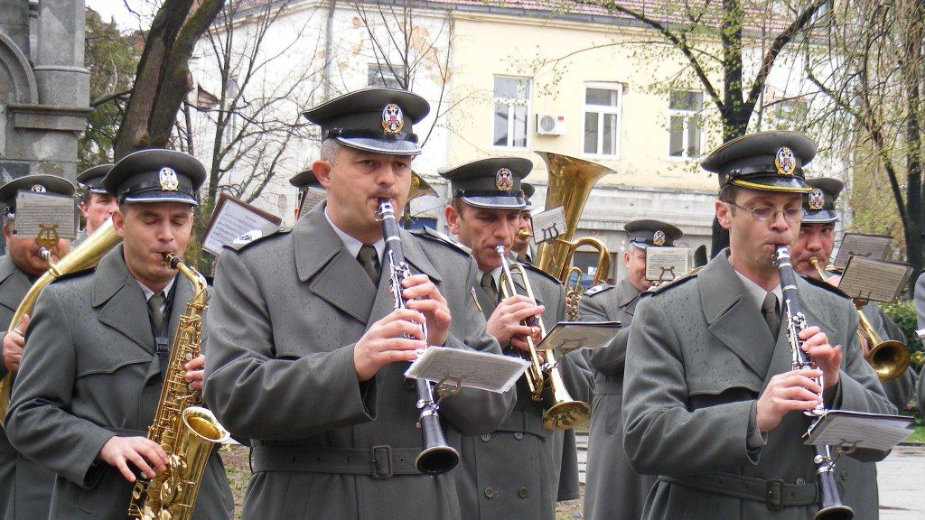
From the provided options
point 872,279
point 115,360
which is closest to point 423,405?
point 115,360

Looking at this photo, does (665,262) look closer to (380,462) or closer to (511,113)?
(380,462)

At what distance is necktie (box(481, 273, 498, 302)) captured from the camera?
6477mm

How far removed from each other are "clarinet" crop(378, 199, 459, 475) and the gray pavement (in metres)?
7.94

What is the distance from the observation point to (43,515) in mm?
6531

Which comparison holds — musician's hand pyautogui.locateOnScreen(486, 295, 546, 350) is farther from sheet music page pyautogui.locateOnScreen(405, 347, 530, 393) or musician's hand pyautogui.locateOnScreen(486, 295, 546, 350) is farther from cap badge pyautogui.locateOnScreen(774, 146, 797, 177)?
sheet music page pyautogui.locateOnScreen(405, 347, 530, 393)

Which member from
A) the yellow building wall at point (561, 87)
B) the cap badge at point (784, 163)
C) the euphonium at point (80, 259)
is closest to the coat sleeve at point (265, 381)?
the cap badge at point (784, 163)

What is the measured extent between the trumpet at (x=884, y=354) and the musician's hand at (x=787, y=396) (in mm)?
2705

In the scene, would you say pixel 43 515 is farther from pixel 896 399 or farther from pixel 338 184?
pixel 896 399

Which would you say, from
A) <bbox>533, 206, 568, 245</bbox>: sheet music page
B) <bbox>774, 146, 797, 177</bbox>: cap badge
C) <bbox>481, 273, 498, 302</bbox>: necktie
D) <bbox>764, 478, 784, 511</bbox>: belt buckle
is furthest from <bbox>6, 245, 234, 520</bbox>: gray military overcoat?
<bbox>533, 206, 568, 245</bbox>: sheet music page

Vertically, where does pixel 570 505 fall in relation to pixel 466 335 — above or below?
below

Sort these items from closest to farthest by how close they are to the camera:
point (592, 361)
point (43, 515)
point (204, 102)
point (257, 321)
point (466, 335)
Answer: point (257, 321) → point (466, 335) → point (43, 515) → point (592, 361) → point (204, 102)

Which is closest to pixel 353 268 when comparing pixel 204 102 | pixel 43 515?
pixel 43 515

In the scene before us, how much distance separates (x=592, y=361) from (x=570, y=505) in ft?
12.0

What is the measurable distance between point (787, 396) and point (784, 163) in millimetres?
966
